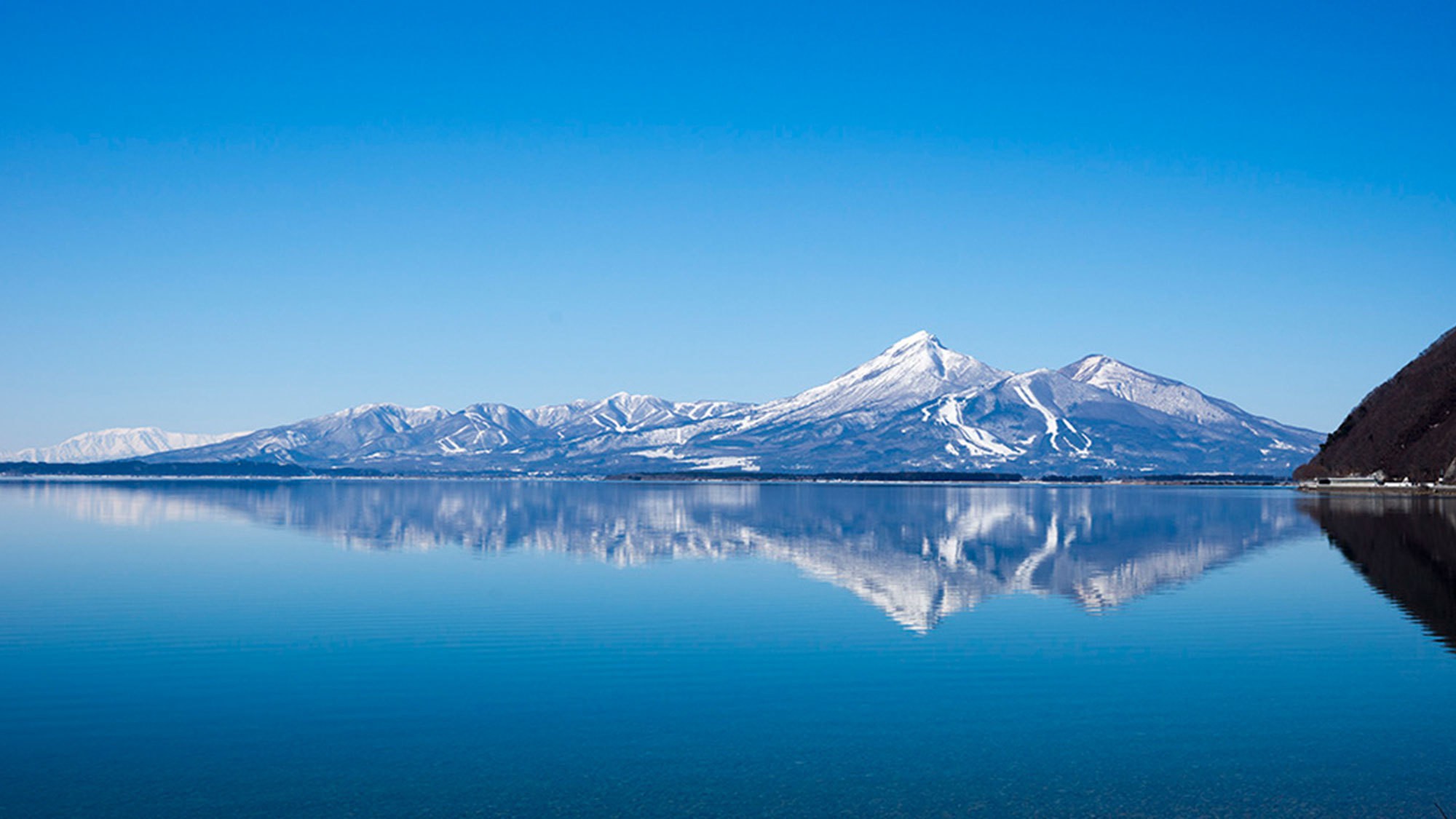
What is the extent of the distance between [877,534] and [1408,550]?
3142 cm

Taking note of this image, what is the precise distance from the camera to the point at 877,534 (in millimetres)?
80938

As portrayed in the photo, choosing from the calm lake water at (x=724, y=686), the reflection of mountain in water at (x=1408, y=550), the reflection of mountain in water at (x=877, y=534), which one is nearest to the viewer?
the calm lake water at (x=724, y=686)

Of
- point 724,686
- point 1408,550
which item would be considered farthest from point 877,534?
point 724,686

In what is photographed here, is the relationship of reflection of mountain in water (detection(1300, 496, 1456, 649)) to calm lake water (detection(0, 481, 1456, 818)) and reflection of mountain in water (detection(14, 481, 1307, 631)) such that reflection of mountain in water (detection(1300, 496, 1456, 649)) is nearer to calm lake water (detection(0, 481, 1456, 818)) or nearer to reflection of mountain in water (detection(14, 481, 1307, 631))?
calm lake water (detection(0, 481, 1456, 818))

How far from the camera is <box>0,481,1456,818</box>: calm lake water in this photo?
59.7 ft

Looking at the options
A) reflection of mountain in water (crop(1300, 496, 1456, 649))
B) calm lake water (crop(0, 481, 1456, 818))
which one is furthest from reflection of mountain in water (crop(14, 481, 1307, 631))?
reflection of mountain in water (crop(1300, 496, 1456, 649))

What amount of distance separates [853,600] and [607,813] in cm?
2437

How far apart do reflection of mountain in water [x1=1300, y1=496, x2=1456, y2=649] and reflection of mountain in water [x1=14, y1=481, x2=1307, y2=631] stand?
521 cm

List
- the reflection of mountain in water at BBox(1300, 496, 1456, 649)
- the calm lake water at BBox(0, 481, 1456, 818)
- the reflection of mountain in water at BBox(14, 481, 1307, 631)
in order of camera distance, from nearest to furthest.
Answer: the calm lake water at BBox(0, 481, 1456, 818) < the reflection of mountain in water at BBox(1300, 496, 1456, 649) < the reflection of mountain in water at BBox(14, 481, 1307, 631)

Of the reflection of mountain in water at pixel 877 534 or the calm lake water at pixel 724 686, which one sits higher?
the reflection of mountain in water at pixel 877 534

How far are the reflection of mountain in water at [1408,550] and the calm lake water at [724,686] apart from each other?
0.45 meters

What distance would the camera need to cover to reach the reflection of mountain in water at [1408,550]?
3894cm

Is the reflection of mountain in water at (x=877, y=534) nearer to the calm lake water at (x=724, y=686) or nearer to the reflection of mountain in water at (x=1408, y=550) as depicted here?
the calm lake water at (x=724, y=686)

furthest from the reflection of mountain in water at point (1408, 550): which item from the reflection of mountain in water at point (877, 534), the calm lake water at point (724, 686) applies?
the reflection of mountain in water at point (877, 534)
